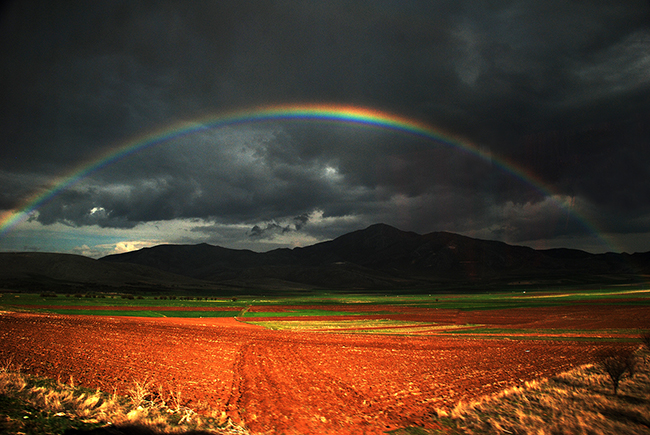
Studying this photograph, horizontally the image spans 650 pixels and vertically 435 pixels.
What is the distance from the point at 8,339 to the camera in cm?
2152

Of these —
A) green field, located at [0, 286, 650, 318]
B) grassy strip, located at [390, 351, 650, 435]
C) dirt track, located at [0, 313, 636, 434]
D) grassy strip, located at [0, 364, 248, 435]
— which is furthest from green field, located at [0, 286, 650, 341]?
grassy strip, located at [0, 364, 248, 435]

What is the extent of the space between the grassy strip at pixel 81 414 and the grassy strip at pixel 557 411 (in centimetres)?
627

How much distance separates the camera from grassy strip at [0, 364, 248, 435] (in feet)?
26.7

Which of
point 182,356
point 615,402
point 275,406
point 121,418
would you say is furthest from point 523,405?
point 182,356

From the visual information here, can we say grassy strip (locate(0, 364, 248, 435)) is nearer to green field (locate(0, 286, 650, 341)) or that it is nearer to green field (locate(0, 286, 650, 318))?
green field (locate(0, 286, 650, 341))

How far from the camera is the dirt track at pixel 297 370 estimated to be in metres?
12.9

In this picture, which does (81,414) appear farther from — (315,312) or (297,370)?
(315,312)

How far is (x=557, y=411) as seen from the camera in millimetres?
12523

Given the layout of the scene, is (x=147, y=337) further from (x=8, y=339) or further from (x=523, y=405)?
(x=523, y=405)

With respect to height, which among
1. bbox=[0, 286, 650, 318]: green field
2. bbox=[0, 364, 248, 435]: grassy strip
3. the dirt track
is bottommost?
bbox=[0, 286, 650, 318]: green field

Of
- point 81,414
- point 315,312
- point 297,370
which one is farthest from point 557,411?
point 315,312

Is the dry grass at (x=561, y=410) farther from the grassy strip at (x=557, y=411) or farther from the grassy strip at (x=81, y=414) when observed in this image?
the grassy strip at (x=81, y=414)

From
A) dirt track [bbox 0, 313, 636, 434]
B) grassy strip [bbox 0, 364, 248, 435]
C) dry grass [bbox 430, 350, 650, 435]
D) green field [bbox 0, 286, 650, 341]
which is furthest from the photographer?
green field [bbox 0, 286, 650, 341]

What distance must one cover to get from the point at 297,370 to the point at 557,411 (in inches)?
465
